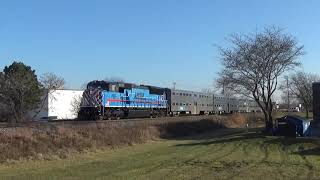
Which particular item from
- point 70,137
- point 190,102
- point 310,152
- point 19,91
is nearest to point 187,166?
point 310,152

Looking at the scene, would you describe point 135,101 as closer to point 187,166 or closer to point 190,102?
point 190,102

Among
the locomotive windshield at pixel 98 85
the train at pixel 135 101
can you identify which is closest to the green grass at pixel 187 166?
the train at pixel 135 101

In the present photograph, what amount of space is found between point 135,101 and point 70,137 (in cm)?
2334

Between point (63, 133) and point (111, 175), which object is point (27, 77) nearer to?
point (63, 133)

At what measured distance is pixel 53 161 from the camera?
2428cm

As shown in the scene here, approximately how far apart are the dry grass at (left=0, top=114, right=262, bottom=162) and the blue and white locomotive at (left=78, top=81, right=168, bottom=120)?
518cm

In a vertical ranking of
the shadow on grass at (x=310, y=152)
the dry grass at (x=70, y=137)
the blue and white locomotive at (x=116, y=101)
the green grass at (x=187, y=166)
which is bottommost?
the green grass at (x=187, y=166)

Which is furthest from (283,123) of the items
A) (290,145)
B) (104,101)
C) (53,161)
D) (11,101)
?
(11,101)

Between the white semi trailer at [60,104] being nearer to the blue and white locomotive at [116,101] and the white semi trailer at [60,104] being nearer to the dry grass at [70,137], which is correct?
the blue and white locomotive at [116,101]

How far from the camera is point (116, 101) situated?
157ft

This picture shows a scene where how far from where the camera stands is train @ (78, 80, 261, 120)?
45562mm

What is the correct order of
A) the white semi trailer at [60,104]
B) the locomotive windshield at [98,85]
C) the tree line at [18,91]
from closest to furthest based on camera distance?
1. the locomotive windshield at [98,85]
2. the tree line at [18,91]
3. the white semi trailer at [60,104]

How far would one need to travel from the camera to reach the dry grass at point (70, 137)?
2472 cm

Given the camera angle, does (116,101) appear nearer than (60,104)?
Yes
